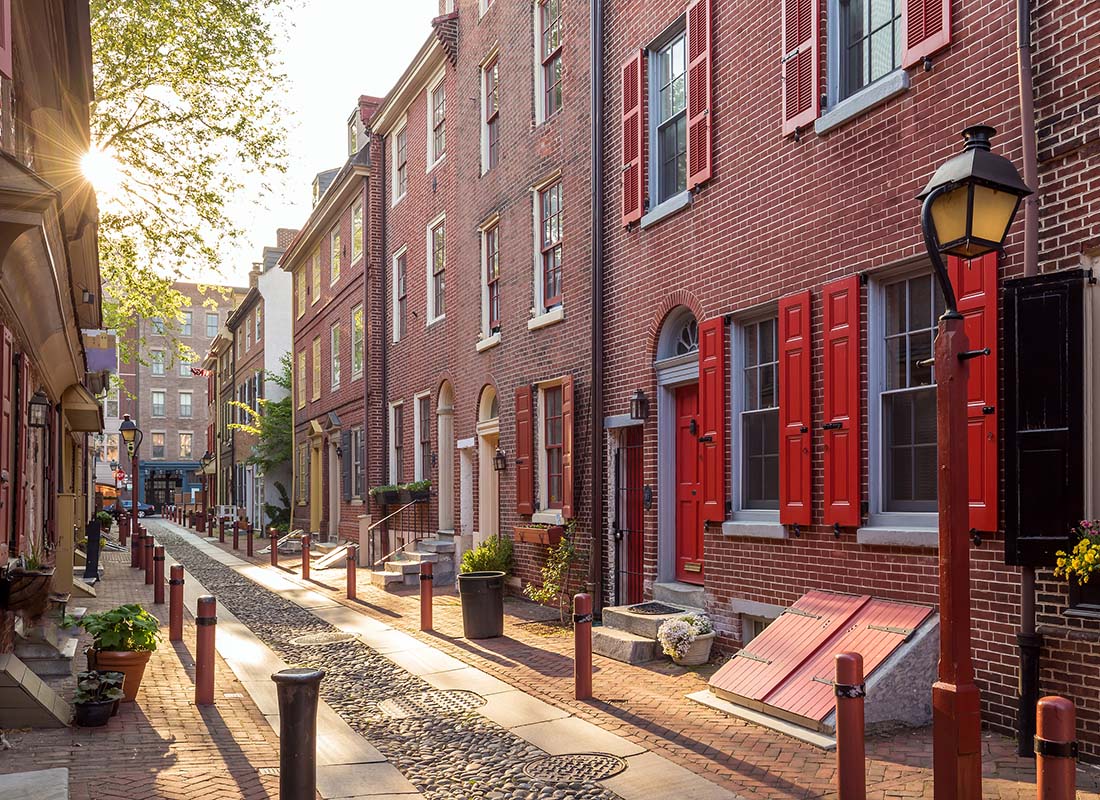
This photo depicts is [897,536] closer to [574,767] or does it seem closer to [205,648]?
[574,767]

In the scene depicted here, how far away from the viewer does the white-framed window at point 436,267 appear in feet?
62.7

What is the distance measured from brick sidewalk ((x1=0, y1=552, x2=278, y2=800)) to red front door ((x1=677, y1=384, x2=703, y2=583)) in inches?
186

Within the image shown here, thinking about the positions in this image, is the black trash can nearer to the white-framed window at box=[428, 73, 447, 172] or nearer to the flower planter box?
the flower planter box

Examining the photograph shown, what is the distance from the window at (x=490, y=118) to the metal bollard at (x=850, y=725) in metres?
12.9

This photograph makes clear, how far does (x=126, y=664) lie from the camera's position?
7.97 metres

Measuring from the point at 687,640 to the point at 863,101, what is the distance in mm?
4976

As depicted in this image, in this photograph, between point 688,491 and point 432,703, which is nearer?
point 432,703

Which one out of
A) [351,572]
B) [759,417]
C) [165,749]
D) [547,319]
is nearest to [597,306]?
[547,319]

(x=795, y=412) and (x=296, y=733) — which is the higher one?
(x=795, y=412)

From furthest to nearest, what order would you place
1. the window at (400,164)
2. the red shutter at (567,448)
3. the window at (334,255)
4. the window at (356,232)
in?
the window at (334,255) < the window at (356,232) < the window at (400,164) < the red shutter at (567,448)

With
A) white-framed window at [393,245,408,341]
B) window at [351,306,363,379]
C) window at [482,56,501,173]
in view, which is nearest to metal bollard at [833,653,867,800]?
window at [482,56,501,173]

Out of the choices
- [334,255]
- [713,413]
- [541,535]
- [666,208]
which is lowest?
[541,535]

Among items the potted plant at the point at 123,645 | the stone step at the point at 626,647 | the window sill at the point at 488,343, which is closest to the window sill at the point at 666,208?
the stone step at the point at 626,647

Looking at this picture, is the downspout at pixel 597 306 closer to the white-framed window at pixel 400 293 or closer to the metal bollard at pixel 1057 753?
the metal bollard at pixel 1057 753
